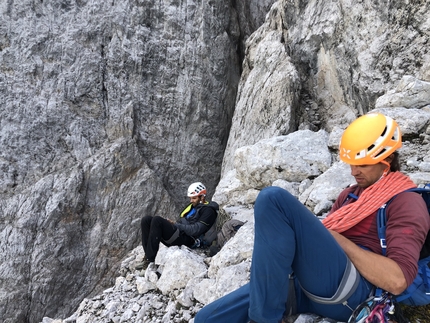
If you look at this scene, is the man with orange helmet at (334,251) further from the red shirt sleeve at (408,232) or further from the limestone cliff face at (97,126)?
the limestone cliff face at (97,126)

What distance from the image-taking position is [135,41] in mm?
18109

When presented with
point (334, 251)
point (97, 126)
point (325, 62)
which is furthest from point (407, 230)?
point (97, 126)

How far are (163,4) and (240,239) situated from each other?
1681 centimetres

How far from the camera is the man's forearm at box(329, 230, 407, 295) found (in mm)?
2133

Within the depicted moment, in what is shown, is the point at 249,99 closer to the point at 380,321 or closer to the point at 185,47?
the point at 185,47

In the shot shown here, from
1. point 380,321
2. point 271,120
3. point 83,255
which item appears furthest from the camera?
point 83,255

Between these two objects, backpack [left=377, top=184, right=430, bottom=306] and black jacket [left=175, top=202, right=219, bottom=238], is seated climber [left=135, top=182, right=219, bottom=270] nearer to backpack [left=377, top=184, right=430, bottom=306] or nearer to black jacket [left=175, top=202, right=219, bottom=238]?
black jacket [left=175, top=202, right=219, bottom=238]

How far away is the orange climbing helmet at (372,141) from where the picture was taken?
8.35 feet

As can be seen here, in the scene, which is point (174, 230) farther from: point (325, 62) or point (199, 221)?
point (325, 62)

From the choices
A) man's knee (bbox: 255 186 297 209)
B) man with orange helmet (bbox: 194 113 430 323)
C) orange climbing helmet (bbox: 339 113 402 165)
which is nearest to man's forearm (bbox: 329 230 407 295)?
man with orange helmet (bbox: 194 113 430 323)

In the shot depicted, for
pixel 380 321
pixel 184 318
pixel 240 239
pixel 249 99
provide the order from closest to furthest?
pixel 380 321 < pixel 184 318 < pixel 240 239 < pixel 249 99

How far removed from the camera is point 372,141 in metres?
2.55

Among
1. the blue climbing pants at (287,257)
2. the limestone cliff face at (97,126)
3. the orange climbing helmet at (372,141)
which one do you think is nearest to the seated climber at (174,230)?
the blue climbing pants at (287,257)

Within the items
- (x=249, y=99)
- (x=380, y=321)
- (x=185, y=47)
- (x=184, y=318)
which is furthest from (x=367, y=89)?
(x=185, y=47)
